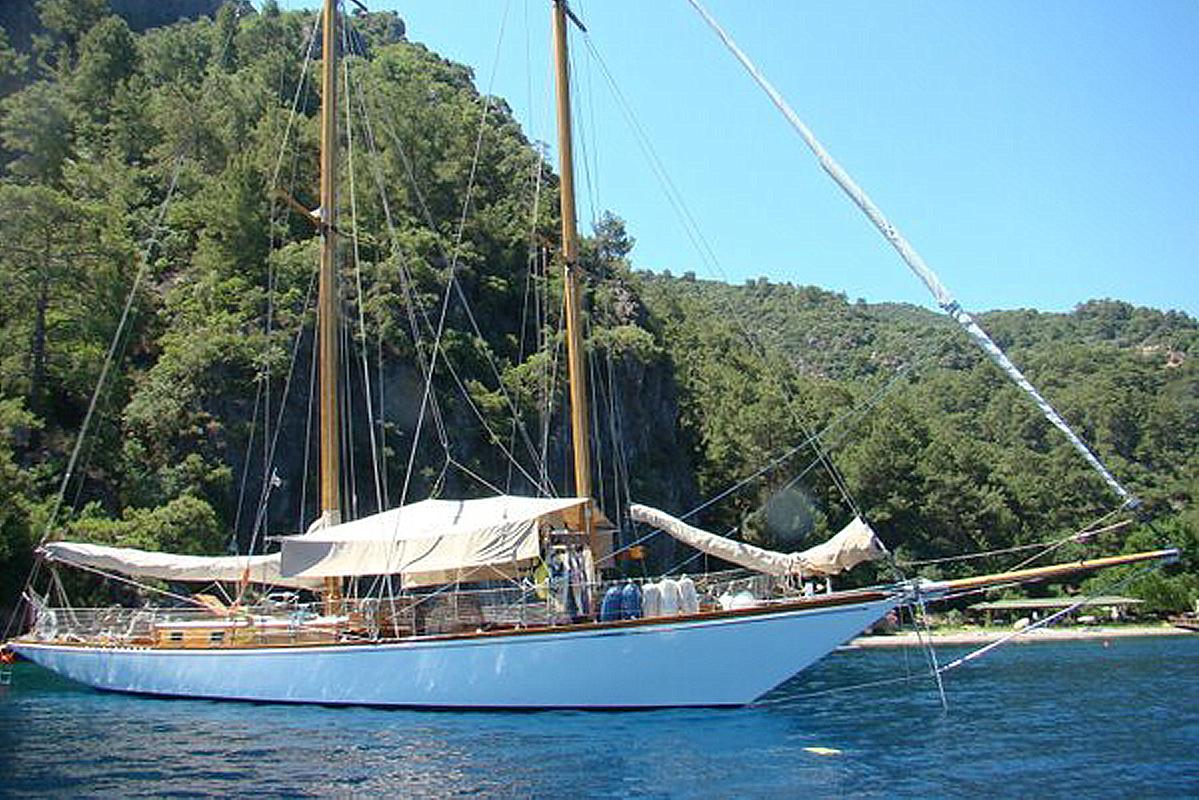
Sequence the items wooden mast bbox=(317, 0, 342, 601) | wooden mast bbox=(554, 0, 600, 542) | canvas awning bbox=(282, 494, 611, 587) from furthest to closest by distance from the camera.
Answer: wooden mast bbox=(317, 0, 342, 601)
wooden mast bbox=(554, 0, 600, 542)
canvas awning bbox=(282, 494, 611, 587)

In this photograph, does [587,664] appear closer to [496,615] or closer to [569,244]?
[496,615]

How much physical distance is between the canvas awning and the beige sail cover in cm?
293

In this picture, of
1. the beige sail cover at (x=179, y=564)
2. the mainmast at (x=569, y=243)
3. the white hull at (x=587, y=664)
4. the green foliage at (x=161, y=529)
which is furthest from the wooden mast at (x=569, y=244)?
the green foliage at (x=161, y=529)

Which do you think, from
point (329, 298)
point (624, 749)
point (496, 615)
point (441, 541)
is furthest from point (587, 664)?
point (329, 298)

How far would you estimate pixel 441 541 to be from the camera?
23.2m

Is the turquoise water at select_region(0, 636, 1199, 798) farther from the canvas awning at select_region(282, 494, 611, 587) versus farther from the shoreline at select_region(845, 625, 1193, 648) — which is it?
the shoreline at select_region(845, 625, 1193, 648)

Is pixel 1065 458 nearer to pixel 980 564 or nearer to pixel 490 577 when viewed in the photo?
pixel 980 564

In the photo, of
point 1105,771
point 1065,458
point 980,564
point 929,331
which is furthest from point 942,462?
point 929,331

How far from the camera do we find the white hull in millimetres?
20297

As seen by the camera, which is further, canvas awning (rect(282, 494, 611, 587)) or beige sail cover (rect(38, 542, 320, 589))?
beige sail cover (rect(38, 542, 320, 589))

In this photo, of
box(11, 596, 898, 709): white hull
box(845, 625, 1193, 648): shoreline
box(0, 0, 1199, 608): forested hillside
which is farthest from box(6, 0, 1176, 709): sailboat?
box(845, 625, 1193, 648): shoreline

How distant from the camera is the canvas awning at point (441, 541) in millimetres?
22750

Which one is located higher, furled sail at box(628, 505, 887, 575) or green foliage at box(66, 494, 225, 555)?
green foliage at box(66, 494, 225, 555)

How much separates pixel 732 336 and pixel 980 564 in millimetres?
38955
